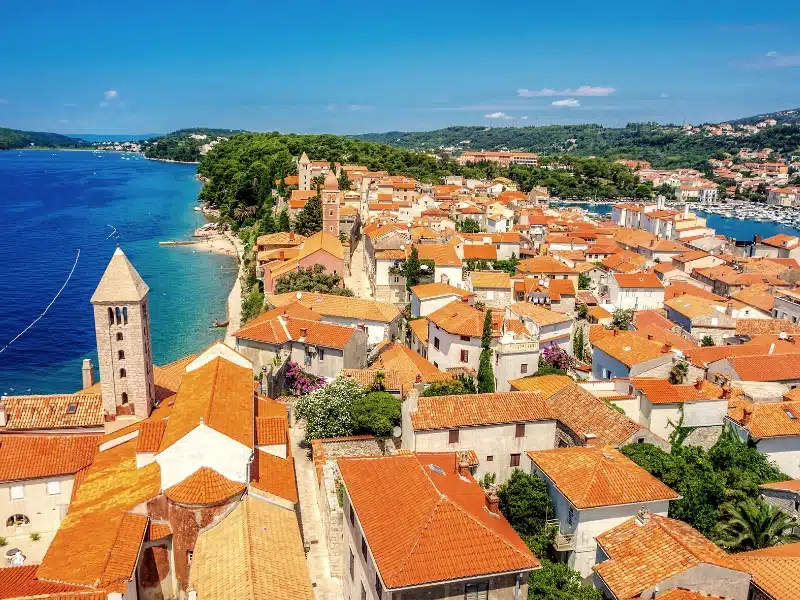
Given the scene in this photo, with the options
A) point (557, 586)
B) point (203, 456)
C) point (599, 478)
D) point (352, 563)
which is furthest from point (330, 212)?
point (557, 586)

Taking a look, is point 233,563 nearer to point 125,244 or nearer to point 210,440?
point 210,440

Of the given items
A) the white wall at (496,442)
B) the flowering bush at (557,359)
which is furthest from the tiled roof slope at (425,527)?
the flowering bush at (557,359)

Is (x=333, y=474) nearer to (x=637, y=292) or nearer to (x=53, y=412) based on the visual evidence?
(x=53, y=412)

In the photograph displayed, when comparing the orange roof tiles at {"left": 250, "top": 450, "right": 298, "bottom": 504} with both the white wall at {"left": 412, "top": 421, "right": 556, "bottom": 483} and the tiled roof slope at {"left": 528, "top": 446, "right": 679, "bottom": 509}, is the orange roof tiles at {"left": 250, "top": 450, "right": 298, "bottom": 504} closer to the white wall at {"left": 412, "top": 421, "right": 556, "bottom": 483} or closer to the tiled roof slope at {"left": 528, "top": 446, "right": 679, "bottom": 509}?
the white wall at {"left": 412, "top": 421, "right": 556, "bottom": 483}

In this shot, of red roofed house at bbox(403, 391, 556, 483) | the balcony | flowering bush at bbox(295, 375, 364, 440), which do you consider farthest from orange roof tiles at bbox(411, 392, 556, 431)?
the balcony

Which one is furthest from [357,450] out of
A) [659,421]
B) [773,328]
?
[773,328]
